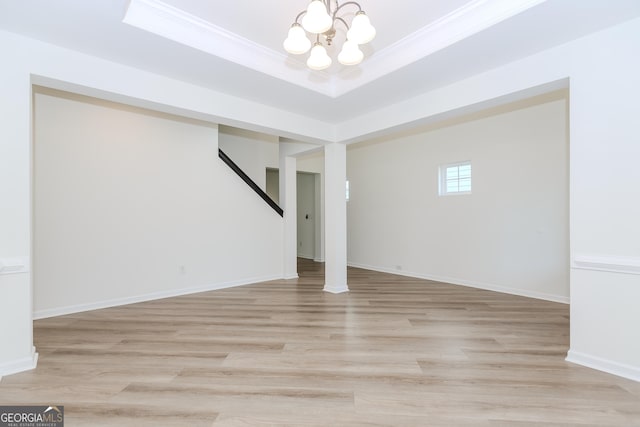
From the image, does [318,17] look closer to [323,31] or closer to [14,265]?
[323,31]

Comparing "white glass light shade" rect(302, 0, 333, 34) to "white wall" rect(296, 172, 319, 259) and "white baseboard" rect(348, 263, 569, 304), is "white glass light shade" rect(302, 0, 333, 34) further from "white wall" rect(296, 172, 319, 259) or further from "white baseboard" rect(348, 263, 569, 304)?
"white wall" rect(296, 172, 319, 259)

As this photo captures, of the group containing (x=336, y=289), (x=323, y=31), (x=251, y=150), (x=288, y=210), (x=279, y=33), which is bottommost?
(x=336, y=289)

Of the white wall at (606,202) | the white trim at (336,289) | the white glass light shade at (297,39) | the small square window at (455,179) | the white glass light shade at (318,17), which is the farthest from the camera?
the small square window at (455,179)

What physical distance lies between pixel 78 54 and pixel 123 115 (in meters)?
1.59

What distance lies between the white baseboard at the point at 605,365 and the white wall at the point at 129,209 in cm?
423

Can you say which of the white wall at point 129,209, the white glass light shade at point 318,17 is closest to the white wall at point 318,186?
the white wall at point 129,209

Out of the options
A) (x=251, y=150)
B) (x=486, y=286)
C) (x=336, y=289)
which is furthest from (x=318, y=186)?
(x=486, y=286)

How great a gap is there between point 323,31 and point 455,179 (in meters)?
4.12

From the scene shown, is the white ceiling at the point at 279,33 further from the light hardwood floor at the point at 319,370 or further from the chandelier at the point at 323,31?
the light hardwood floor at the point at 319,370

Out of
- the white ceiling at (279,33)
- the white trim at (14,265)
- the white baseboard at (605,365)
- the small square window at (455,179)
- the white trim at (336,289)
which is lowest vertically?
the white trim at (336,289)

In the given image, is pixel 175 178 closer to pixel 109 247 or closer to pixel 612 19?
pixel 109 247

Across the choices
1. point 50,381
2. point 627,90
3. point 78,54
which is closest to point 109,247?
point 50,381

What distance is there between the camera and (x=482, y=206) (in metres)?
4.68

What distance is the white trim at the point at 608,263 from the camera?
202 cm
